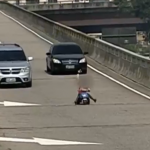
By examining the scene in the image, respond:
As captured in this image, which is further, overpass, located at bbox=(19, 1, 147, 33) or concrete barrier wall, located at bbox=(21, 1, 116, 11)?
concrete barrier wall, located at bbox=(21, 1, 116, 11)

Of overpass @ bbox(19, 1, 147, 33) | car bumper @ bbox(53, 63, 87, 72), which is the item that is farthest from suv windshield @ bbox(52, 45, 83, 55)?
overpass @ bbox(19, 1, 147, 33)

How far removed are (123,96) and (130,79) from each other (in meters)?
4.83

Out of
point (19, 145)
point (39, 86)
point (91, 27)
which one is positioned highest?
point (19, 145)

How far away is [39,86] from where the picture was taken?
87.2 ft

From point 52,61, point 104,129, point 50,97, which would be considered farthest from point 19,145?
point 52,61

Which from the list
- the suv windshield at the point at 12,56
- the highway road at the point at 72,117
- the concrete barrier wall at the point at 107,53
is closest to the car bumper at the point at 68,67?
the highway road at the point at 72,117

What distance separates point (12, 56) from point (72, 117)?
9.41 m

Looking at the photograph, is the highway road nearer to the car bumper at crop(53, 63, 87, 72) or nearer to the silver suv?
the silver suv

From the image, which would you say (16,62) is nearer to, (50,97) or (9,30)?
(50,97)

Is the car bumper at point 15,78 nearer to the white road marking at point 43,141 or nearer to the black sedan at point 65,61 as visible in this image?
the black sedan at point 65,61

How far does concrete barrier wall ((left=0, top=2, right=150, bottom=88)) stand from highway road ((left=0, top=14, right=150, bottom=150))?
1.13m

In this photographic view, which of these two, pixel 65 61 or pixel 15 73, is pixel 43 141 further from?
pixel 65 61

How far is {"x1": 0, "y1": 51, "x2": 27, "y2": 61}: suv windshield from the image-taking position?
26.9 metres

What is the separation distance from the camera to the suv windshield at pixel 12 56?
88.2 ft
